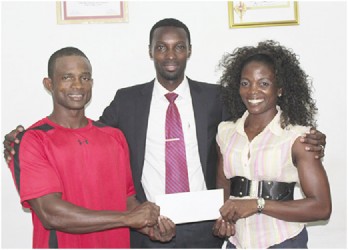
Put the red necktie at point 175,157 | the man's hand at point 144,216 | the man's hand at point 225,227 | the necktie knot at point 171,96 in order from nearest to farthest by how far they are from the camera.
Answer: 1. the man's hand at point 144,216
2. the man's hand at point 225,227
3. the red necktie at point 175,157
4. the necktie knot at point 171,96

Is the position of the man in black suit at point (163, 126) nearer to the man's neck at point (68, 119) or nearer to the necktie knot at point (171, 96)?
the necktie knot at point (171, 96)

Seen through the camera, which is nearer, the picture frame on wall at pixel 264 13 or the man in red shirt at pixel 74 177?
the man in red shirt at pixel 74 177

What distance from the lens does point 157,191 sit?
264cm

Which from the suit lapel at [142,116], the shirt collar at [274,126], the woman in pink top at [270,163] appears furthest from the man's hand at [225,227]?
the suit lapel at [142,116]

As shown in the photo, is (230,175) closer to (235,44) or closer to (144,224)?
(144,224)

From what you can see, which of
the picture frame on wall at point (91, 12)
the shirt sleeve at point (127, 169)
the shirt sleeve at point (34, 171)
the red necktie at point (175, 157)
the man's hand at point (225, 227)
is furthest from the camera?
the picture frame on wall at point (91, 12)

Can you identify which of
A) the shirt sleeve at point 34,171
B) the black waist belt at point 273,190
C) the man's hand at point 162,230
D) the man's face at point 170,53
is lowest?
the man's hand at point 162,230

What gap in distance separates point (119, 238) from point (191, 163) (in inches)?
24.9

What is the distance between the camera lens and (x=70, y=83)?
2.25 meters

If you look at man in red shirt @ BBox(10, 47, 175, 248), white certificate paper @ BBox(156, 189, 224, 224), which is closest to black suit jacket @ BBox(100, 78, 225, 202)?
man in red shirt @ BBox(10, 47, 175, 248)

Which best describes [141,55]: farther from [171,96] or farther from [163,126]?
[163,126]

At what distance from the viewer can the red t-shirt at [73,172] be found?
2.09 meters

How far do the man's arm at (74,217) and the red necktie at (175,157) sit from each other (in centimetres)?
45

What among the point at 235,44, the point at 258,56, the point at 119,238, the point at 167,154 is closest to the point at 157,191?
the point at 167,154
